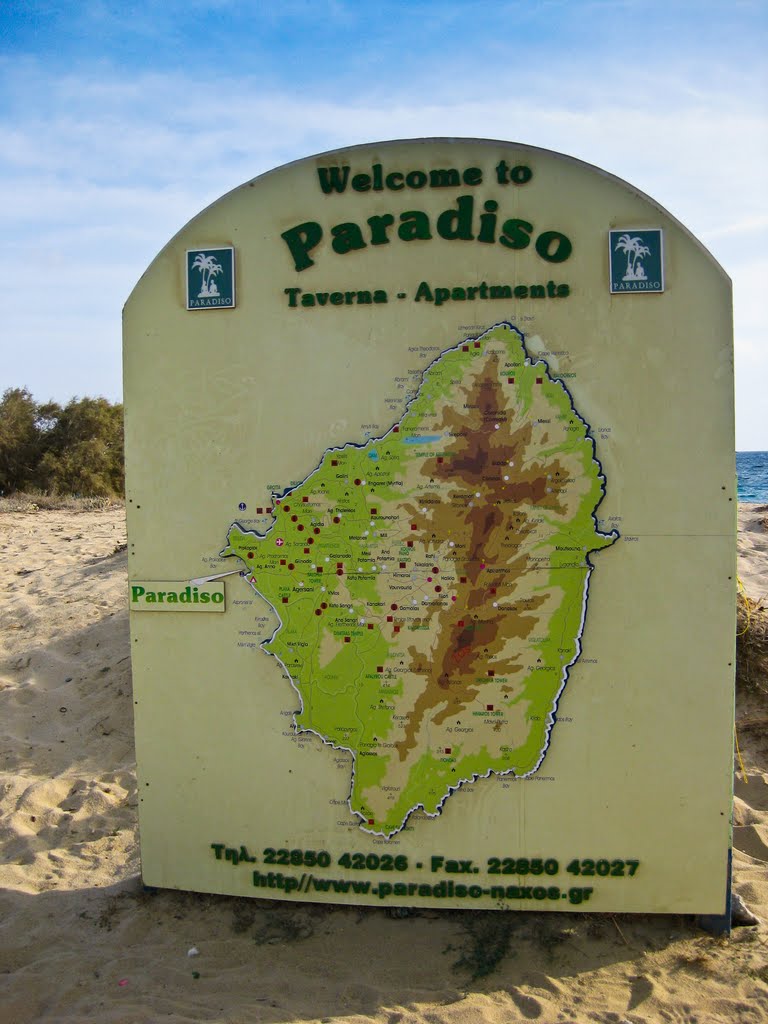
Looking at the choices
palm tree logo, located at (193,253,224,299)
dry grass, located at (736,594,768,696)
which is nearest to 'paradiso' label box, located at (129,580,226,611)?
palm tree logo, located at (193,253,224,299)

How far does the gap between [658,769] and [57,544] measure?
9.54 meters

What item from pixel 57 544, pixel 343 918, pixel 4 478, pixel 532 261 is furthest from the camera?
pixel 4 478

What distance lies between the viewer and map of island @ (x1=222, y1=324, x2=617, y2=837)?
3.44m

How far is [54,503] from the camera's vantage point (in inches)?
647

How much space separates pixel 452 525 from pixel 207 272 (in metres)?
1.69

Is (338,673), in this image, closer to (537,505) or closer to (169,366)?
(537,505)

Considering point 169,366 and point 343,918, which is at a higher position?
point 169,366

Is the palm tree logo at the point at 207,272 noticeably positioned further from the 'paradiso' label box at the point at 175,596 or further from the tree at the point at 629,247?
the tree at the point at 629,247

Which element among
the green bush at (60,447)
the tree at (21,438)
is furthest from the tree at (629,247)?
the tree at (21,438)

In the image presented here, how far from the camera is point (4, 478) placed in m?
19.3

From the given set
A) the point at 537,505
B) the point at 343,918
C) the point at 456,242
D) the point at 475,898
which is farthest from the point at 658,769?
the point at 456,242

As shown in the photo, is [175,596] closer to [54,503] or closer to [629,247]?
[629,247]

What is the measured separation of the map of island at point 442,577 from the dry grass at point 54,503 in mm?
12754

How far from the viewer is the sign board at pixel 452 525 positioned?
341 cm
